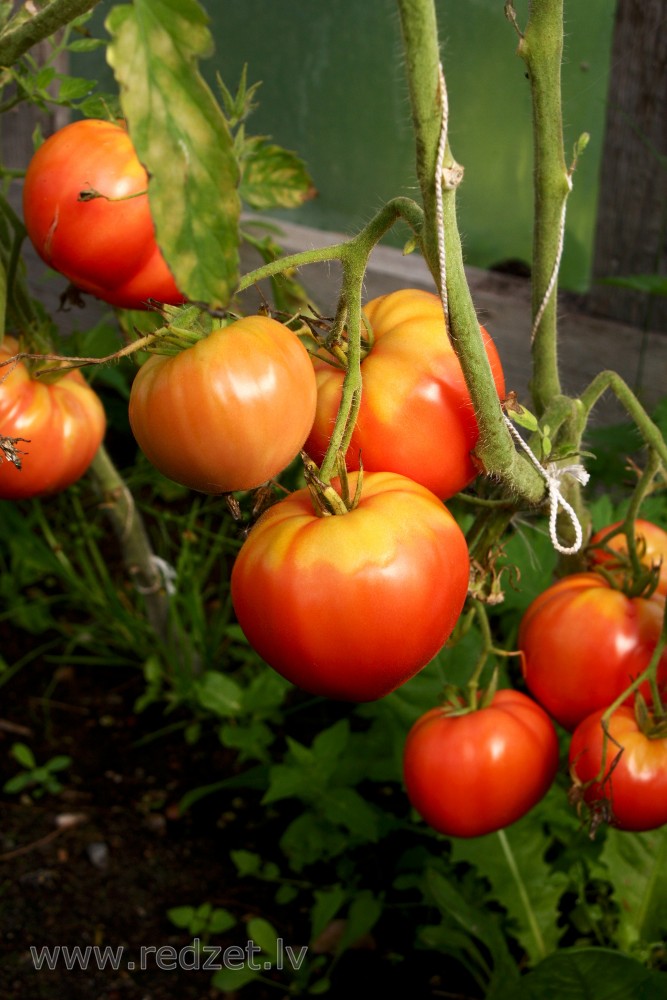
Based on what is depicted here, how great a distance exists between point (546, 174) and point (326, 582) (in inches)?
13.3

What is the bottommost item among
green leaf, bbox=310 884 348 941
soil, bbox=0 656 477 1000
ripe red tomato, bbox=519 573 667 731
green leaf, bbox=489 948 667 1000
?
soil, bbox=0 656 477 1000

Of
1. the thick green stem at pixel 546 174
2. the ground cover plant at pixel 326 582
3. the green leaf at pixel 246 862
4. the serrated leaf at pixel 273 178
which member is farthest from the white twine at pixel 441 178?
the green leaf at pixel 246 862

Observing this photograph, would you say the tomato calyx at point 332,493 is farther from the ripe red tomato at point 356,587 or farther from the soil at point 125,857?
the soil at point 125,857

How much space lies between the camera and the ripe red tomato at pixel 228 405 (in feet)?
1.45

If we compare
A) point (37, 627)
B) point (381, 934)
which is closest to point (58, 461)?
point (381, 934)

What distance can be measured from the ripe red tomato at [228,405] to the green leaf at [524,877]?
2.55 feet

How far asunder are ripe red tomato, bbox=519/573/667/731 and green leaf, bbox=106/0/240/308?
1.43 feet

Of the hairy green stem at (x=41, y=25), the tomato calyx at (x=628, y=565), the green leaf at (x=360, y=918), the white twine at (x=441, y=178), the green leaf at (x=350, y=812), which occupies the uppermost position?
the hairy green stem at (x=41, y=25)

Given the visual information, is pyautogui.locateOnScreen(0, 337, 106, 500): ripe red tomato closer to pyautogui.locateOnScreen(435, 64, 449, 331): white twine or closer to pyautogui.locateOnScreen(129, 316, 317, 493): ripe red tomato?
pyautogui.locateOnScreen(129, 316, 317, 493): ripe red tomato

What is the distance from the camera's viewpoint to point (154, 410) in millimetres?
453

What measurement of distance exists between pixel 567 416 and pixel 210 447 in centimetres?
29

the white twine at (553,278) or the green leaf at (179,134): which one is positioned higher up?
the green leaf at (179,134)

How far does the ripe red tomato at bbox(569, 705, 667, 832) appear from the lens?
666 millimetres

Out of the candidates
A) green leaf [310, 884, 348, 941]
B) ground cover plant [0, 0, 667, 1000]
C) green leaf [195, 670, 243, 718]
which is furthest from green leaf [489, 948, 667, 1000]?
green leaf [195, 670, 243, 718]
